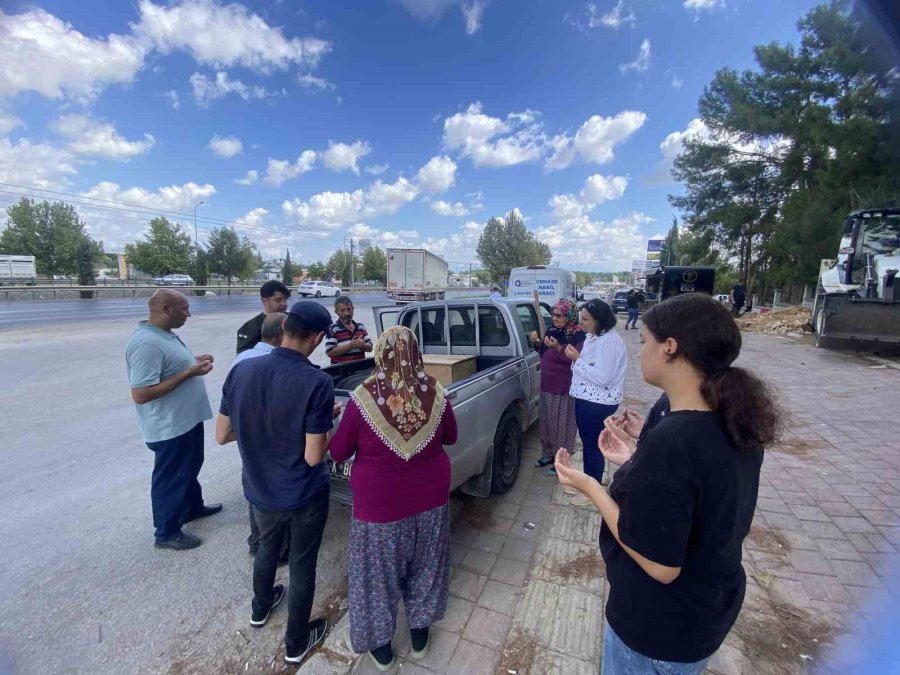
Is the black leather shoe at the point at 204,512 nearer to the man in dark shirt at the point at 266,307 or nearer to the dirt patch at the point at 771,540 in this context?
the man in dark shirt at the point at 266,307

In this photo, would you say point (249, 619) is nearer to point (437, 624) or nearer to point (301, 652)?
point (301, 652)

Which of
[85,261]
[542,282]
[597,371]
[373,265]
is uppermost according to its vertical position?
[373,265]

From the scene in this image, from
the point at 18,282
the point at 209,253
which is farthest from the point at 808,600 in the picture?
the point at 209,253

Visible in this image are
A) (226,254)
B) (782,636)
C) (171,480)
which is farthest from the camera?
(226,254)

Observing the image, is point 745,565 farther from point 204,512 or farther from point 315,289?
point 315,289

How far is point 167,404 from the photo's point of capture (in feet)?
9.53

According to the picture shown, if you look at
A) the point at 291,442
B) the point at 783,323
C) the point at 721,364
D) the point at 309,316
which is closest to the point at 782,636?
the point at 721,364

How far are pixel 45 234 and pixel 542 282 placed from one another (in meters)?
50.2

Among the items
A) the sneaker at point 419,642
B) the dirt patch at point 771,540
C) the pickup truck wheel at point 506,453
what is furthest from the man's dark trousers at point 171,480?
the dirt patch at point 771,540

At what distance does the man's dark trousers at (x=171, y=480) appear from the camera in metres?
2.91

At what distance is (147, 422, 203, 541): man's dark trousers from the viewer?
291 centimetres

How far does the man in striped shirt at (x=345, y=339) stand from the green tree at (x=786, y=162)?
1314cm

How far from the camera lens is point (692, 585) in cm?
112

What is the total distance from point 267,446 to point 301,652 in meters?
1.12
